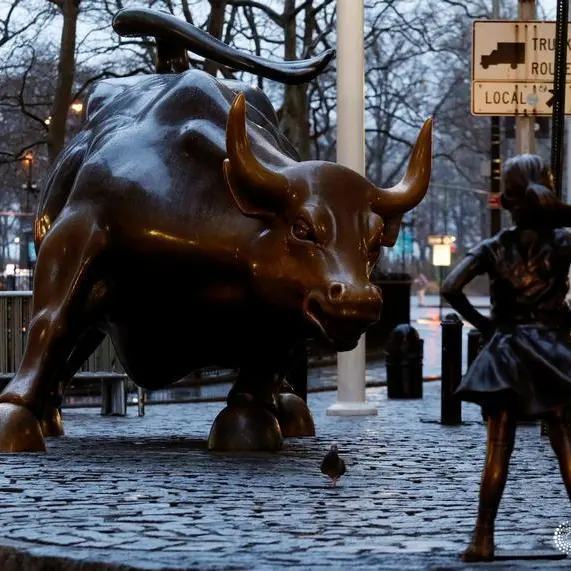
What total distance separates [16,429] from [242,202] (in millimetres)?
2082

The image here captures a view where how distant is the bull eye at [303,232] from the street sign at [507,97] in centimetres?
595

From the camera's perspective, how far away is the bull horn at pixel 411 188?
991 centimetres

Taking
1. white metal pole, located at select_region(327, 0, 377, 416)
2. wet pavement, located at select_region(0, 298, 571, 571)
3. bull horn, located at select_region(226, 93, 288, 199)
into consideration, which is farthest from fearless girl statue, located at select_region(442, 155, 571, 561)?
white metal pole, located at select_region(327, 0, 377, 416)

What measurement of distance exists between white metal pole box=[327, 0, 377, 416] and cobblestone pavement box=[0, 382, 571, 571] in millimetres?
2859

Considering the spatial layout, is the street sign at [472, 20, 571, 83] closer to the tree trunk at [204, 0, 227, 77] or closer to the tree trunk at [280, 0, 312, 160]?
the tree trunk at [204, 0, 227, 77]

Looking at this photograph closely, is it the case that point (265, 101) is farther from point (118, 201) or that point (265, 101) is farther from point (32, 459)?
point (32, 459)

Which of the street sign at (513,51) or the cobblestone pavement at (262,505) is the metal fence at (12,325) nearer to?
the cobblestone pavement at (262,505)

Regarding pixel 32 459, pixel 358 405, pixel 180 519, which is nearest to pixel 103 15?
pixel 358 405

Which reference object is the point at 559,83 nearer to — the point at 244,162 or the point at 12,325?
the point at 244,162

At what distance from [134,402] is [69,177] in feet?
25.4

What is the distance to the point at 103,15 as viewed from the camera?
35.9m

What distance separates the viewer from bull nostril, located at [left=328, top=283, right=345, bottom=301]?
30.3 ft

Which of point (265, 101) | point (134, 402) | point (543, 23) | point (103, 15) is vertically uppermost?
point (103, 15)

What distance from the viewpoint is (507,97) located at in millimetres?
15375
